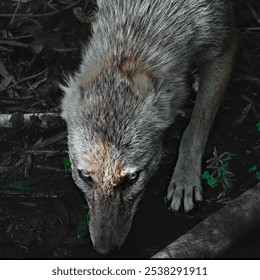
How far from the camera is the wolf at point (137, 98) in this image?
14.4 ft

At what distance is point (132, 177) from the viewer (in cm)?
→ 447

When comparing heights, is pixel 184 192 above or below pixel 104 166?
below

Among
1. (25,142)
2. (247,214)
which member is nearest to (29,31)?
(25,142)

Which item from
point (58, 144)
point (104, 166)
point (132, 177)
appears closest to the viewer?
point (104, 166)

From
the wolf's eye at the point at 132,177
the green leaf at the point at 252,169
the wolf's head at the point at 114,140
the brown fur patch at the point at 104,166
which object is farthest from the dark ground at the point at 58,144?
the brown fur patch at the point at 104,166

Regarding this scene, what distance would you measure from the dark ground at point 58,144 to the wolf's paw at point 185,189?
0.07 metres

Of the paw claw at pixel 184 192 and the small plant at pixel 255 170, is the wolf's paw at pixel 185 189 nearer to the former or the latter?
the paw claw at pixel 184 192

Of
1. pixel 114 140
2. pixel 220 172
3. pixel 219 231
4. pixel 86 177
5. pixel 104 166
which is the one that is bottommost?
pixel 220 172

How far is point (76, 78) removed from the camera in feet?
16.2

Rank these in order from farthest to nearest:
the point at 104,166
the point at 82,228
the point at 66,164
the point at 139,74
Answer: the point at 66,164
the point at 82,228
the point at 139,74
the point at 104,166

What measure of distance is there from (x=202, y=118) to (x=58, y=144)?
1.24 metres

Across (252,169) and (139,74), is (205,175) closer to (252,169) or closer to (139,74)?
(252,169)

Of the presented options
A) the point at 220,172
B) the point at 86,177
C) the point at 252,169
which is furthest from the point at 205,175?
the point at 86,177

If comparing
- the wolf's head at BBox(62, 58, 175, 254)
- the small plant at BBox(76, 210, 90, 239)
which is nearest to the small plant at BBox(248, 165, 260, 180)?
the wolf's head at BBox(62, 58, 175, 254)
